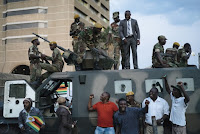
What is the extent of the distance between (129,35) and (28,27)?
2647 cm

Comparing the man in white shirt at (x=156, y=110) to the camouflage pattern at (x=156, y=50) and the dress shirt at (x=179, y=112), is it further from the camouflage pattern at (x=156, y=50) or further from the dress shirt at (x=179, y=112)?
the camouflage pattern at (x=156, y=50)

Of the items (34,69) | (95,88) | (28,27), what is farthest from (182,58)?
(28,27)

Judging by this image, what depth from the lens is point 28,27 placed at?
30938mm

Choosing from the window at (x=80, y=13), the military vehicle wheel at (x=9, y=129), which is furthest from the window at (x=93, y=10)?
the military vehicle wheel at (x=9, y=129)

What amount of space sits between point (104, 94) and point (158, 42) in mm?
2404

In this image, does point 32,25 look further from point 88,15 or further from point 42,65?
point 42,65

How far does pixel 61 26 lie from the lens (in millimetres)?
30016

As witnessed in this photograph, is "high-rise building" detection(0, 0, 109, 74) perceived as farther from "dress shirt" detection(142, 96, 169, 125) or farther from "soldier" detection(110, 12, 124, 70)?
"dress shirt" detection(142, 96, 169, 125)

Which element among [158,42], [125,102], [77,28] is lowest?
[125,102]

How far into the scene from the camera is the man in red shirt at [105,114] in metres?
4.31

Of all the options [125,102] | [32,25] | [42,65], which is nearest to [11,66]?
[32,25]

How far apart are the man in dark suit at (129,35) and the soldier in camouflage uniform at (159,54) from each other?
1001mm

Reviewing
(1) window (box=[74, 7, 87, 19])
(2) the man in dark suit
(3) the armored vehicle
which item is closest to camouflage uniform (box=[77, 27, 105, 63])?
(3) the armored vehicle

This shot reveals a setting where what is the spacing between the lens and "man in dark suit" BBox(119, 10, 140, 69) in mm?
6824
